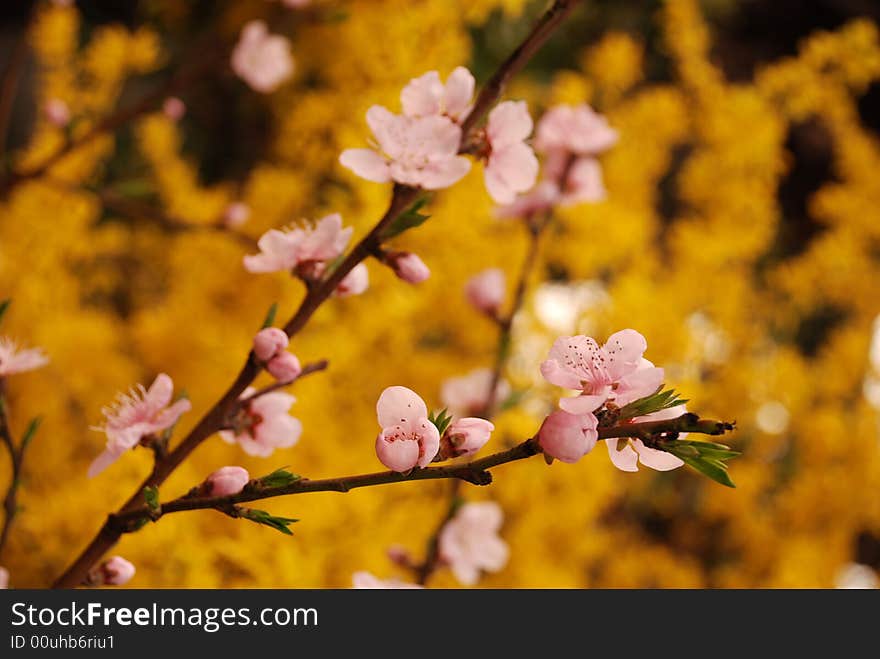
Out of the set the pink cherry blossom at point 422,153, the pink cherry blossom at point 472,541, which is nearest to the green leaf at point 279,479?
the pink cherry blossom at point 422,153

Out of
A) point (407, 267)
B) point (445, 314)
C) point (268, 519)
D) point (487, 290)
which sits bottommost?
point (268, 519)

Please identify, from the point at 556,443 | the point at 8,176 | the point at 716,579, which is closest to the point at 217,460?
the point at 8,176

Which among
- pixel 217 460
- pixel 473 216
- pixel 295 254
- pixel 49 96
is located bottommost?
pixel 295 254

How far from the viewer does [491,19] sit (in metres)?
1.07

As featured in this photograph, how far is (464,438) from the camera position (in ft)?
0.83

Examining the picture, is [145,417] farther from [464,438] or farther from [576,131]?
[576,131]

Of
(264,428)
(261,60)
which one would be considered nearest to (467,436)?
(264,428)

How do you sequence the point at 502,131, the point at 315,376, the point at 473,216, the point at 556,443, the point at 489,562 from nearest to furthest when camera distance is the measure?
the point at 556,443, the point at 502,131, the point at 489,562, the point at 315,376, the point at 473,216

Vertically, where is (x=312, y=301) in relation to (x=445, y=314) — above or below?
below

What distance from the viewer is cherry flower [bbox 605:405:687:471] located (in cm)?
24

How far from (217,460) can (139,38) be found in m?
0.44

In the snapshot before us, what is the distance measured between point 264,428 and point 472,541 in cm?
20

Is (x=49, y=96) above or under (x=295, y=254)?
above
